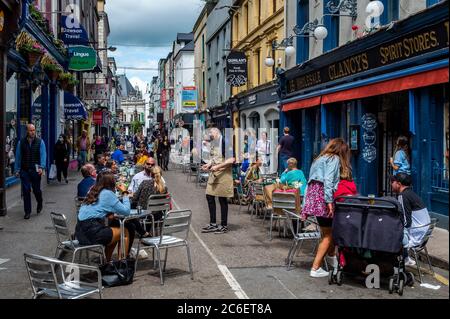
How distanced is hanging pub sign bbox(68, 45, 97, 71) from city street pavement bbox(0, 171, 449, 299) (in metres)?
11.5

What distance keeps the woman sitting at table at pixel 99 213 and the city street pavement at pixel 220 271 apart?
65 centimetres

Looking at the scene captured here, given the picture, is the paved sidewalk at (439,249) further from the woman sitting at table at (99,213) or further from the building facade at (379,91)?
the woman sitting at table at (99,213)

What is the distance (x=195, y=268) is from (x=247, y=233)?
295 centimetres

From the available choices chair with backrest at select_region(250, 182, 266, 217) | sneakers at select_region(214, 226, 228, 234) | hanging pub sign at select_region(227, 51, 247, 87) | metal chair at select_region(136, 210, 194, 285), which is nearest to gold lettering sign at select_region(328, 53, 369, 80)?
chair with backrest at select_region(250, 182, 266, 217)

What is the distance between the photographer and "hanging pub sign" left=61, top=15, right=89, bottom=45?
71.1ft

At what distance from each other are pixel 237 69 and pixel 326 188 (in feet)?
62.5

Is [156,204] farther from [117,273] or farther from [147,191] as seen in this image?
[117,273]

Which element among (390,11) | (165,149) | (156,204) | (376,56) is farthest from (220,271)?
(165,149)

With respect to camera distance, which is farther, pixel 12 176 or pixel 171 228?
pixel 12 176

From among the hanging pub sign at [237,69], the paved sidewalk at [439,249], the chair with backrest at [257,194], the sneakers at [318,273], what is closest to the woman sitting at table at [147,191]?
the sneakers at [318,273]

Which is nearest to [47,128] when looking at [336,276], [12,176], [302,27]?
[12,176]

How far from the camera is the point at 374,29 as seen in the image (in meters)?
13.0

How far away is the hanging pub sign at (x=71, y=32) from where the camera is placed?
2166cm

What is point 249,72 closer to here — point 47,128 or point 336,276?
point 47,128
